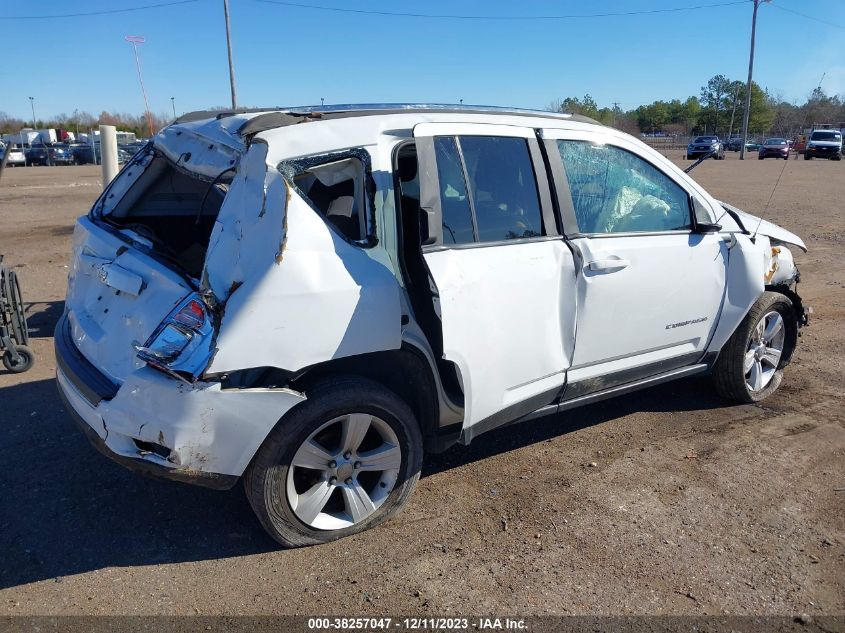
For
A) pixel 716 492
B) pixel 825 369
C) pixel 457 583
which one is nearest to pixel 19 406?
pixel 457 583

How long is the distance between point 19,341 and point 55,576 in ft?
9.92

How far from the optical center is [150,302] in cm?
298

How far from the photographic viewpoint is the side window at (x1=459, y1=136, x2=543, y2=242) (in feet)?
11.2

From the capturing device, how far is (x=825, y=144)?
44219mm

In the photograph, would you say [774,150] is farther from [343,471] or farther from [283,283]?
[283,283]

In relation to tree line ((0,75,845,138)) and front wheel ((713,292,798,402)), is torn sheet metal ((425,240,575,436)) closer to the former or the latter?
front wheel ((713,292,798,402))

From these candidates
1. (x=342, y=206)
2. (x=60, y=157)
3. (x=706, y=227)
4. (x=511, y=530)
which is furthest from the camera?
(x=60, y=157)

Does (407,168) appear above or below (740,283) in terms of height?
above

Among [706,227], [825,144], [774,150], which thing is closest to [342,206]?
[706,227]

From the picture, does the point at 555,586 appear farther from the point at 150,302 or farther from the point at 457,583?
the point at 150,302

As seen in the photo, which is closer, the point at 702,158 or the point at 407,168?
the point at 407,168

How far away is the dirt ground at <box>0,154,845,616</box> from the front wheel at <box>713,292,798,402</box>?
163 millimetres

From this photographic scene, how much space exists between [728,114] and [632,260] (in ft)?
311

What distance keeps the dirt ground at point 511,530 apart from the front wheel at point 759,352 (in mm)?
163
